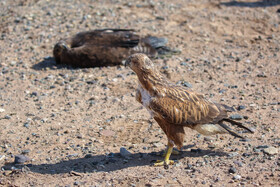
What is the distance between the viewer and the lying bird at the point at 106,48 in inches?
355

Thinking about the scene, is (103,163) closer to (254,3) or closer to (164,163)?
(164,163)

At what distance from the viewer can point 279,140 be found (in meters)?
5.87

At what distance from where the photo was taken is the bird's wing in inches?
209

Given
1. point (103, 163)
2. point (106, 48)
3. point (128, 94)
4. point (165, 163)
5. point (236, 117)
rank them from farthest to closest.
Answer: point (106, 48) → point (128, 94) → point (236, 117) → point (103, 163) → point (165, 163)

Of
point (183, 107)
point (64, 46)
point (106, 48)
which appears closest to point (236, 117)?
point (183, 107)

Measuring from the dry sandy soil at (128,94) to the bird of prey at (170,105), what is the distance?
1.47 feet

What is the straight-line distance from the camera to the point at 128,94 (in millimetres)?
7875

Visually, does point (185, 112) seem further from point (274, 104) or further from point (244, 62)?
point (244, 62)

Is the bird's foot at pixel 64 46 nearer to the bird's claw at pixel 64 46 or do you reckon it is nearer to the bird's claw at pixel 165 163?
the bird's claw at pixel 64 46

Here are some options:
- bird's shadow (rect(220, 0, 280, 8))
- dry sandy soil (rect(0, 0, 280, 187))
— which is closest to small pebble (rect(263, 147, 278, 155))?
dry sandy soil (rect(0, 0, 280, 187))

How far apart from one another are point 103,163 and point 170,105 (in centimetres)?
127

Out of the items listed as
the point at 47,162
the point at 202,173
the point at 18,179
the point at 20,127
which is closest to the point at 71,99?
the point at 20,127

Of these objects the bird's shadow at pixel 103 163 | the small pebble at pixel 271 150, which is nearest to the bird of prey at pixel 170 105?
the bird's shadow at pixel 103 163

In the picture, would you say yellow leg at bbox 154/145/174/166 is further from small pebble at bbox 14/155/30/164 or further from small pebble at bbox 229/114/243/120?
small pebble at bbox 14/155/30/164
